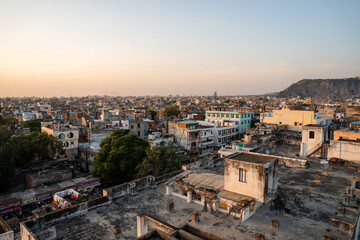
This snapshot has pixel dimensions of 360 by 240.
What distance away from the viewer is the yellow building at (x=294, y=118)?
145 feet

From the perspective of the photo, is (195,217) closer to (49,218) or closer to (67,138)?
(49,218)

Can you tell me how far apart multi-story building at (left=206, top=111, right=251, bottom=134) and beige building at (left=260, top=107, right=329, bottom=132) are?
22.0 ft

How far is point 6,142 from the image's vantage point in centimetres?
3069

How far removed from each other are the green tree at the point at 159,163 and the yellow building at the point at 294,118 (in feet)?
101

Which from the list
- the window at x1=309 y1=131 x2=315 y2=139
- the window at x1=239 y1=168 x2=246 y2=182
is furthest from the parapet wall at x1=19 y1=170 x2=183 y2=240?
the window at x1=309 y1=131 x2=315 y2=139

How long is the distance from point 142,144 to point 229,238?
22179mm

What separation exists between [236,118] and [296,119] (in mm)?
12810

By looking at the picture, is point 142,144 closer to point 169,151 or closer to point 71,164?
point 169,151

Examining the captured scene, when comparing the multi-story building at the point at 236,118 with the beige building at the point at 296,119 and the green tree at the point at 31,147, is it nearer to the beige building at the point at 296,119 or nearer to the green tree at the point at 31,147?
the beige building at the point at 296,119

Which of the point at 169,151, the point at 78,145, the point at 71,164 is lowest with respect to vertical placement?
the point at 71,164

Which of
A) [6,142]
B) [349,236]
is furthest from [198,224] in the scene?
[6,142]

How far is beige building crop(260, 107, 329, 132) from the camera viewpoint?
4412 centimetres

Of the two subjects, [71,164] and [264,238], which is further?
[71,164]

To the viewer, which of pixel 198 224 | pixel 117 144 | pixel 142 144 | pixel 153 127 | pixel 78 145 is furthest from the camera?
pixel 153 127
